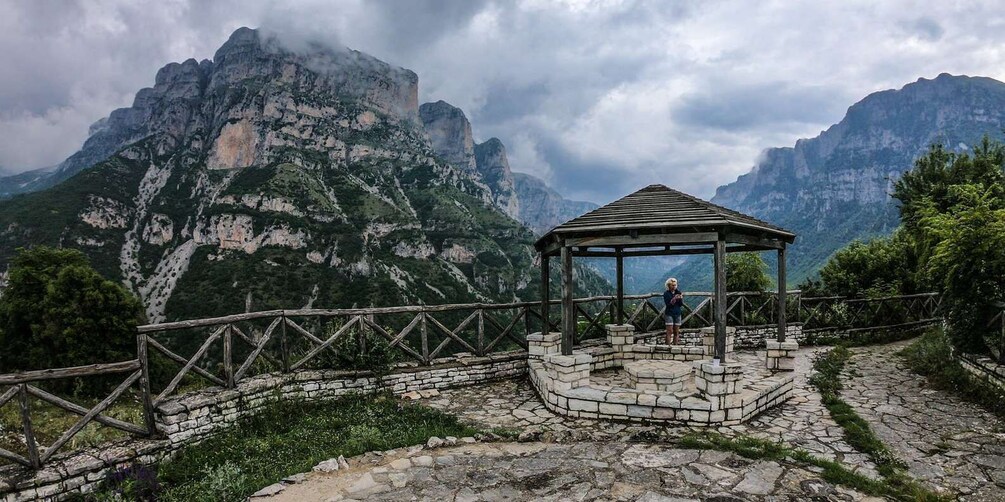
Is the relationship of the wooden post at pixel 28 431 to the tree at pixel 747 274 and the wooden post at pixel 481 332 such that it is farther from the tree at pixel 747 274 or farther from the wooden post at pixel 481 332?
the tree at pixel 747 274

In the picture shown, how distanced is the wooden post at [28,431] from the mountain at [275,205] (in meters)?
54.8

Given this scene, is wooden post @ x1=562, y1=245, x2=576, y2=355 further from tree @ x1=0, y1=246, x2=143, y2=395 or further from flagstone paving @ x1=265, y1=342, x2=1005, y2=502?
tree @ x1=0, y1=246, x2=143, y2=395

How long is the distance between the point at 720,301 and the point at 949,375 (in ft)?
15.3

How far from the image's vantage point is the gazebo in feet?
21.0

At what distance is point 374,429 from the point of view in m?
5.47

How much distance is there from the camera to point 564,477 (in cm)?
426

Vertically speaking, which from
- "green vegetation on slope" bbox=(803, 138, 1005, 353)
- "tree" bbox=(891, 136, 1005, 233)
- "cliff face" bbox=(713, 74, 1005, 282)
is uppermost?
"cliff face" bbox=(713, 74, 1005, 282)

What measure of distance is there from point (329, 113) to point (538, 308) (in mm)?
109460

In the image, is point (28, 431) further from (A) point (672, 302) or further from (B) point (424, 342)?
(A) point (672, 302)

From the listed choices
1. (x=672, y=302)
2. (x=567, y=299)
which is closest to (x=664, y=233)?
(x=567, y=299)

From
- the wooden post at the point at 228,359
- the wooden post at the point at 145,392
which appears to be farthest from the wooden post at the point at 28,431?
the wooden post at the point at 228,359

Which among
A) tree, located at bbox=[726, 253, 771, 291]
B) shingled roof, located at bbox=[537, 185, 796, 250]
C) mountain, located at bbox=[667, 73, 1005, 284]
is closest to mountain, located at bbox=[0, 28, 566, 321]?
tree, located at bbox=[726, 253, 771, 291]

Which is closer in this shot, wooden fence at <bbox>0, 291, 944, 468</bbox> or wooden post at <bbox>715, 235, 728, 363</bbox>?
wooden fence at <bbox>0, 291, 944, 468</bbox>

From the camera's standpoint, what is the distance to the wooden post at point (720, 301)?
247 inches
